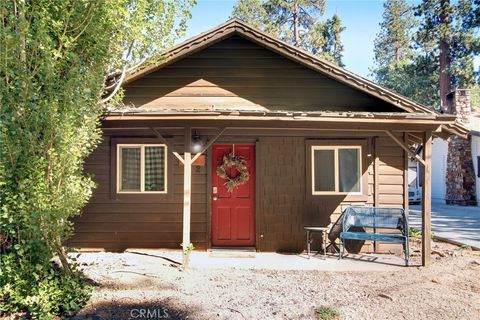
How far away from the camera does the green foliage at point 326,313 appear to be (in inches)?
160

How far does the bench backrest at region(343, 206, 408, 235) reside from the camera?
6.94 meters

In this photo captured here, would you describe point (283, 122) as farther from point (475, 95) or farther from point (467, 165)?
point (475, 95)

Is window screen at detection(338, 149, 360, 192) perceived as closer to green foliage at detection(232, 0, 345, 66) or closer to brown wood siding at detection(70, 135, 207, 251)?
brown wood siding at detection(70, 135, 207, 251)

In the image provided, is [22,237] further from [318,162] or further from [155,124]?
[318,162]

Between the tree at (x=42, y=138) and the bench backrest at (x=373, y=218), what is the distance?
4.93 metres

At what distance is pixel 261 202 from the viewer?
7402 millimetres

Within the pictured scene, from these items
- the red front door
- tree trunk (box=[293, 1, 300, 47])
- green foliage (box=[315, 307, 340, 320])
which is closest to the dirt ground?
green foliage (box=[315, 307, 340, 320])

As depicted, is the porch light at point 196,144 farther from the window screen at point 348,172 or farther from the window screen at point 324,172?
the window screen at point 348,172

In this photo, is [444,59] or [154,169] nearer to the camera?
[154,169]

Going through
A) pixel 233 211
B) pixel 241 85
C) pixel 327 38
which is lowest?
pixel 233 211

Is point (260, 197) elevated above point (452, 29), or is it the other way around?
point (452, 29)

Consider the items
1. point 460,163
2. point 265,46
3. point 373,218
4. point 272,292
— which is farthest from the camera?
point 460,163

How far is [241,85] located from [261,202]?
259 cm

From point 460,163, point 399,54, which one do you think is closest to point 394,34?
point 399,54
